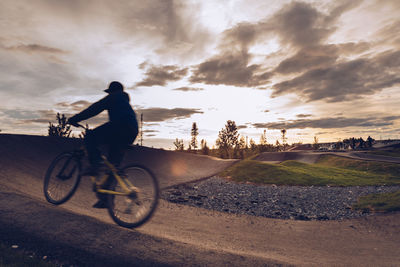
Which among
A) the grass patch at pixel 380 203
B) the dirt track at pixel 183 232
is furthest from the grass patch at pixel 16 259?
the grass patch at pixel 380 203

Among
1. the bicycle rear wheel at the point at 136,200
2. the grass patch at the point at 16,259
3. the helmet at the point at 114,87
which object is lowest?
the grass patch at the point at 16,259

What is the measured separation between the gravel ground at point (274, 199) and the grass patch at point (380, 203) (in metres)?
0.67

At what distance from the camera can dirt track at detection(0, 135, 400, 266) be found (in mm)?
5121

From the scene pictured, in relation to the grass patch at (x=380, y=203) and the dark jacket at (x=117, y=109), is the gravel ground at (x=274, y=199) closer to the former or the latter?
the grass patch at (x=380, y=203)

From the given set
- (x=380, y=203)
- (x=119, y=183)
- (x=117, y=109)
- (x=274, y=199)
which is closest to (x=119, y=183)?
(x=119, y=183)

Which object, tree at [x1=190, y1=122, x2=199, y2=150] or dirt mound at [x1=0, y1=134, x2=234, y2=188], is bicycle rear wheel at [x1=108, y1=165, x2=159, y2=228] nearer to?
dirt mound at [x1=0, y1=134, x2=234, y2=188]

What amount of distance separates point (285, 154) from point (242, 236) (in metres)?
42.3

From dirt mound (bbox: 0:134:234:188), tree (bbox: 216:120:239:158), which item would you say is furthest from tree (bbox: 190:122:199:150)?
dirt mound (bbox: 0:134:234:188)

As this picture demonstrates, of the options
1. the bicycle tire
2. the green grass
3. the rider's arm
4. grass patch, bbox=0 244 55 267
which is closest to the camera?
grass patch, bbox=0 244 55 267

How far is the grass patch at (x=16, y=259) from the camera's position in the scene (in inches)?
160

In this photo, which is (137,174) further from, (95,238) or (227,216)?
(227,216)

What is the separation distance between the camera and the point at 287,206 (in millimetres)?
14969

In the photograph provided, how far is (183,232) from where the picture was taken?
28.7 ft

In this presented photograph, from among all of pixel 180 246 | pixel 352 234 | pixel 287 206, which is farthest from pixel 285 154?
pixel 180 246
